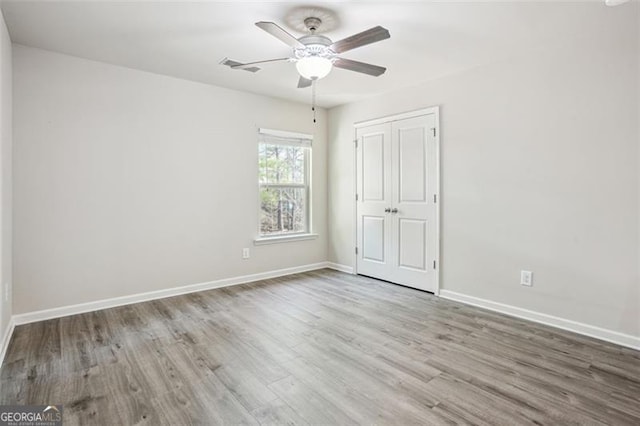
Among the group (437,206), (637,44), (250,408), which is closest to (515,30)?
(637,44)

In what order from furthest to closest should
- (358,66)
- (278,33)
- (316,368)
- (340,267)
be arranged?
(340,267), (358,66), (316,368), (278,33)

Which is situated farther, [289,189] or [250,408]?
[289,189]

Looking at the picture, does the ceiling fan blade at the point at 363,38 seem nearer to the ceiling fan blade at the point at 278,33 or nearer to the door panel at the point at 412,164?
the ceiling fan blade at the point at 278,33

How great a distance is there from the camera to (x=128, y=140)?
352cm

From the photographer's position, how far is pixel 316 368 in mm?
Answer: 2275

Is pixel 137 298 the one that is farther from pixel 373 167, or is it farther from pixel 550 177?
pixel 550 177

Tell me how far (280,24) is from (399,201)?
8.24 ft

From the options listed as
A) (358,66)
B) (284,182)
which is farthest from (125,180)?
(358,66)

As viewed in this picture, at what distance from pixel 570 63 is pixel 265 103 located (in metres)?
3.35

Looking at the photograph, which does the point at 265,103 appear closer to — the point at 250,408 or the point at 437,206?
the point at 437,206

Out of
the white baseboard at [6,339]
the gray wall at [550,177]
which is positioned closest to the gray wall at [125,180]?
the white baseboard at [6,339]

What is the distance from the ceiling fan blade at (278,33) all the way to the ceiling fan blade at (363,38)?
0.89 ft

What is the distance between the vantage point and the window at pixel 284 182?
183 inches

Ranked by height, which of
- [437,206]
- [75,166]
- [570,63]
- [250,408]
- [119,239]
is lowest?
[250,408]
